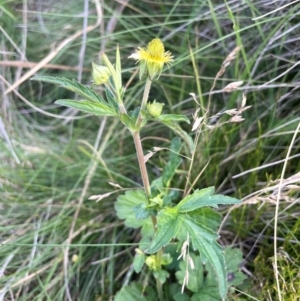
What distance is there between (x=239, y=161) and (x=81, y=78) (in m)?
0.52

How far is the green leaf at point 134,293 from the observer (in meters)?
0.96

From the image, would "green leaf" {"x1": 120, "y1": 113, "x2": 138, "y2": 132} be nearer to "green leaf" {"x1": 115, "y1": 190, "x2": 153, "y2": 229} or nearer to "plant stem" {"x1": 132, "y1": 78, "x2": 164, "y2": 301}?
"plant stem" {"x1": 132, "y1": 78, "x2": 164, "y2": 301}

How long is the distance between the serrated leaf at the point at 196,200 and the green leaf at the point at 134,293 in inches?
11.4

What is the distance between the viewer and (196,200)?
750 millimetres

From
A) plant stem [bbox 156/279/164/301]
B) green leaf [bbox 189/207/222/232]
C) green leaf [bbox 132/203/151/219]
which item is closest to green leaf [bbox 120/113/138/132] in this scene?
green leaf [bbox 132/203/151/219]

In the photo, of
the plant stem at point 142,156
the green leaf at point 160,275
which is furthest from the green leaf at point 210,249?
the green leaf at point 160,275

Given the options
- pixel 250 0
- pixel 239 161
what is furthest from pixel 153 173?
pixel 250 0

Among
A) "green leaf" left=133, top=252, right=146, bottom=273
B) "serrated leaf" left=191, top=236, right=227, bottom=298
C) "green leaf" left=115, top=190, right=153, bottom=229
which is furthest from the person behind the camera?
"green leaf" left=115, top=190, right=153, bottom=229

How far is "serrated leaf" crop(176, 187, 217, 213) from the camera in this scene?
2.43ft

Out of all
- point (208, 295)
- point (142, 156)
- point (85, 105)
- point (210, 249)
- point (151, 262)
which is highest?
point (85, 105)

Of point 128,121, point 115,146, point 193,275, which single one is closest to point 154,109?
point 128,121

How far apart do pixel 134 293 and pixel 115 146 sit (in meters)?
0.42

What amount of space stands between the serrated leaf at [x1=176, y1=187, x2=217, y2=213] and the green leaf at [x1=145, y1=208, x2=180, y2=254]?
0.7 inches

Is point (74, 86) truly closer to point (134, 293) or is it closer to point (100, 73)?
point (100, 73)
